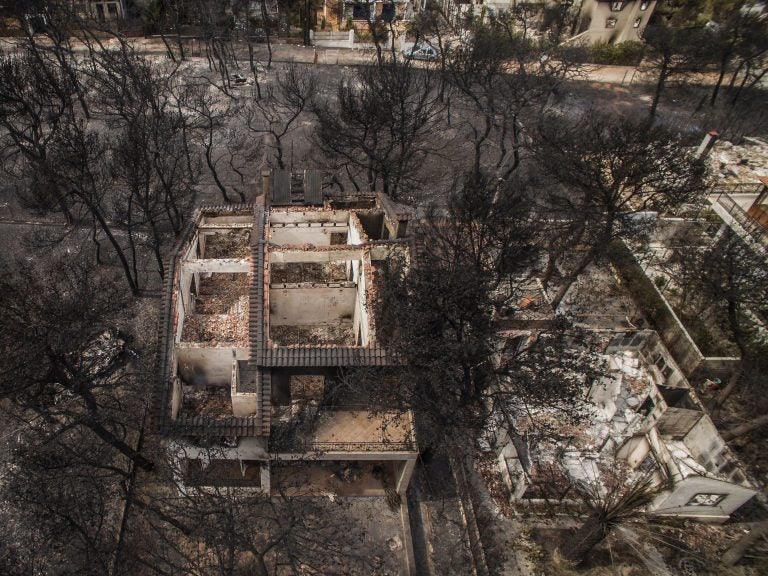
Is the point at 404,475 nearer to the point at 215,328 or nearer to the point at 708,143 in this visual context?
the point at 215,328

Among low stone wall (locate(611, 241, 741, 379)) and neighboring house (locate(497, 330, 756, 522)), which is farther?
low stone wall (locate(611, 241, 741, 379))

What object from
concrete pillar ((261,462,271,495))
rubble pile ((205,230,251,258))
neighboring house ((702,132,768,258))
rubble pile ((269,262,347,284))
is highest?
neighboring house ((702,132,768,258))

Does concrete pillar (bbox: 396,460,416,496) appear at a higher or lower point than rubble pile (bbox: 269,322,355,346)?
lower

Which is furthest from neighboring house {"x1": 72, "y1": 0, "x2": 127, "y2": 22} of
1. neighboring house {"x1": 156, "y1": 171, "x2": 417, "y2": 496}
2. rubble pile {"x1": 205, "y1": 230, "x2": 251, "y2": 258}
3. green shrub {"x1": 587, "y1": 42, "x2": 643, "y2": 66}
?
green shrub {"x1": 587, "y1": 42, "x2": 643, "y2": 66}

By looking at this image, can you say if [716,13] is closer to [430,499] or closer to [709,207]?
[709,207]

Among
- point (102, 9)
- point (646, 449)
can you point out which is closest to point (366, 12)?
point (102, 9)

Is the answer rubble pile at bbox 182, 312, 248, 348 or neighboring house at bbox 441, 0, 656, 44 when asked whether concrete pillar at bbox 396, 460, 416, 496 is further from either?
neighboring house at bbox 441, 0, 656, 44

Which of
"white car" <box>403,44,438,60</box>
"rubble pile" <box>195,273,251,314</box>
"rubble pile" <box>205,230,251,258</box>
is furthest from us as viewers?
"white car" <box>403,44,438,60</box>
